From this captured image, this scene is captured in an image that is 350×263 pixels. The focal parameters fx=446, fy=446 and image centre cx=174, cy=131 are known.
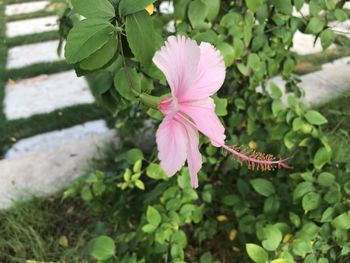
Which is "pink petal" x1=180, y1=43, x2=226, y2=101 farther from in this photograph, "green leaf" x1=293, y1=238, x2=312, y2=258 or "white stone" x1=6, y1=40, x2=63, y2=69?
"white stone" x1=6, y1=40, x2=63, y2=69

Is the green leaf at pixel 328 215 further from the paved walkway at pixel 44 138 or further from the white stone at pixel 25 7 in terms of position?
the white stone at pixel 25 7

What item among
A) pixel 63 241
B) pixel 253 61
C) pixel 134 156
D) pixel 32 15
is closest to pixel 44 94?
pixel 63 241

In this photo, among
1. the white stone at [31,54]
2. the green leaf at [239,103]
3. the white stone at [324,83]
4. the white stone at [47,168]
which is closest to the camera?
the green leaf at [239,103]

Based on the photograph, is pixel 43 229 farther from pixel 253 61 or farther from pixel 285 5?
pixel 285 5

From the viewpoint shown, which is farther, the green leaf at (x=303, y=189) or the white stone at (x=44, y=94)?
the white stone at (x=44, y=94)

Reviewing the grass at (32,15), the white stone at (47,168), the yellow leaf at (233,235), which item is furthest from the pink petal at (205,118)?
the grass at (32,15)

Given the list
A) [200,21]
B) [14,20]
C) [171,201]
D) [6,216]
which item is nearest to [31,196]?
[6,216]

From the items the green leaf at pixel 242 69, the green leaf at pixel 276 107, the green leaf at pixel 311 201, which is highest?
the green leaf at pixel 242 69
